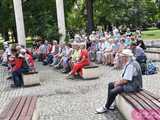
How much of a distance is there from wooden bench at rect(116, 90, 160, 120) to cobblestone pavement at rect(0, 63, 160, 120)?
12.0 inches

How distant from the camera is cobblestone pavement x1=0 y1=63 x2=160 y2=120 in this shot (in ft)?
30.6

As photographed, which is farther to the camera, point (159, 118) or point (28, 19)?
point (28, 19)

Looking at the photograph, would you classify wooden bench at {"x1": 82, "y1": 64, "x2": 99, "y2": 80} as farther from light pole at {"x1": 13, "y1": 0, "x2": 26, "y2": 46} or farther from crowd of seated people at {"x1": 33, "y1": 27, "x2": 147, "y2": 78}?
light pole at {"x1": 13, "y1": 0, "x2": 26, "y2": 46}

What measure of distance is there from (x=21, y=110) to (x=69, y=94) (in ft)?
12.4

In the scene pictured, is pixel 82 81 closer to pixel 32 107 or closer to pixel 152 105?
pixel 32 107

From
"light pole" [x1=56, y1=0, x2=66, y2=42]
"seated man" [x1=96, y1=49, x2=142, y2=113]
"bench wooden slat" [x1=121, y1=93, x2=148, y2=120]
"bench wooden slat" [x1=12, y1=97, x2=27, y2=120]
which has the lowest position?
"bench wooden slat" [x1=12, y1=97, x2=27, y2=120]

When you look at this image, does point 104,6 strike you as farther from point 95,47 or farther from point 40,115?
point 40,115

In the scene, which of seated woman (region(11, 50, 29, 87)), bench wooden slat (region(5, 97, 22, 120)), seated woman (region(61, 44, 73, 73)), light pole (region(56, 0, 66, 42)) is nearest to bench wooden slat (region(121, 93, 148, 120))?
bench wooden slat (region(5, 97, 22, 120))

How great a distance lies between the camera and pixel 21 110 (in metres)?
8.38

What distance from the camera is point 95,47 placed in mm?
21406

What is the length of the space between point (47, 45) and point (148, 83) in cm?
1155

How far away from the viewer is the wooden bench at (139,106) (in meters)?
6.85

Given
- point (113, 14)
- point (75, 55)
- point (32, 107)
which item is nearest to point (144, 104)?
point (32, 107)

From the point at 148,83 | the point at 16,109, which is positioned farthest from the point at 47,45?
the point at 16,109
